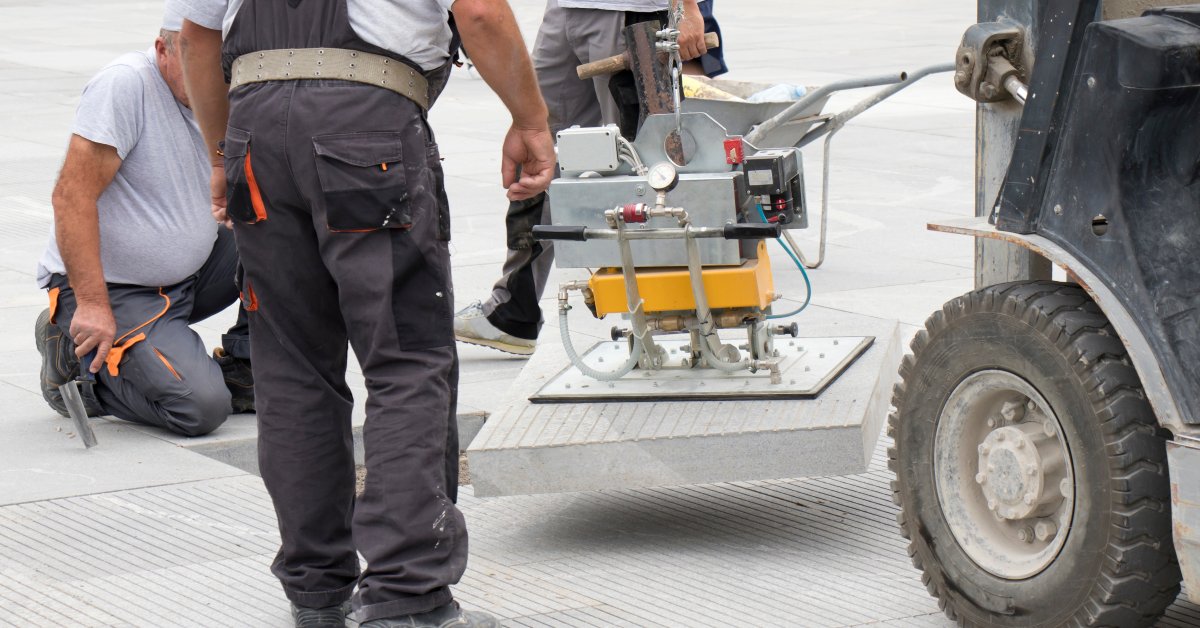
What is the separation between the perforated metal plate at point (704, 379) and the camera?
13.0ft

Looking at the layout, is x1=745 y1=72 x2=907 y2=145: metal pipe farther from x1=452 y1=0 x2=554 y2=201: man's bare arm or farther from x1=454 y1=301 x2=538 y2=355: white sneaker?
x1=452 y1=0 x2=554 y2=201: man's bare arm

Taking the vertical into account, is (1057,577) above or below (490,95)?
above

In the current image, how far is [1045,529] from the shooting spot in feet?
9.86

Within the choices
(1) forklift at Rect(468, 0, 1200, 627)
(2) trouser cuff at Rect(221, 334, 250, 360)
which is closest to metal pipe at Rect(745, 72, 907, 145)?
→ (1) forklift at Rect(468, 0, 1200, 627)

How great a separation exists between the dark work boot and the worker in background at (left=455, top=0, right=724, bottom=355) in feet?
2.60

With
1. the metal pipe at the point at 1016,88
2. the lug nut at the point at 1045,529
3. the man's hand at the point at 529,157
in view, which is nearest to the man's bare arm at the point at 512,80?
the man's hand at the point at 529,157

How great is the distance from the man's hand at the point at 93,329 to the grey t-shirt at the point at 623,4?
6.08 ft

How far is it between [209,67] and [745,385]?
1511 millimetres

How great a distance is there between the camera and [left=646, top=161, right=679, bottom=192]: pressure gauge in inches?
152

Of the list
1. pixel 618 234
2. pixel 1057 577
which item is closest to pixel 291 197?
pixel 618 234

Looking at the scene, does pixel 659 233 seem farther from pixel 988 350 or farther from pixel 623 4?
pixel 623 4

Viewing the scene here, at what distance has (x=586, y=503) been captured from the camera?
4227 millimetres

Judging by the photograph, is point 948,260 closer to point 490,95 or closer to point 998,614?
point 998,614

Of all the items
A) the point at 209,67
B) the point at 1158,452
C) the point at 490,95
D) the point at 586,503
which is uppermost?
the point at 209,67
